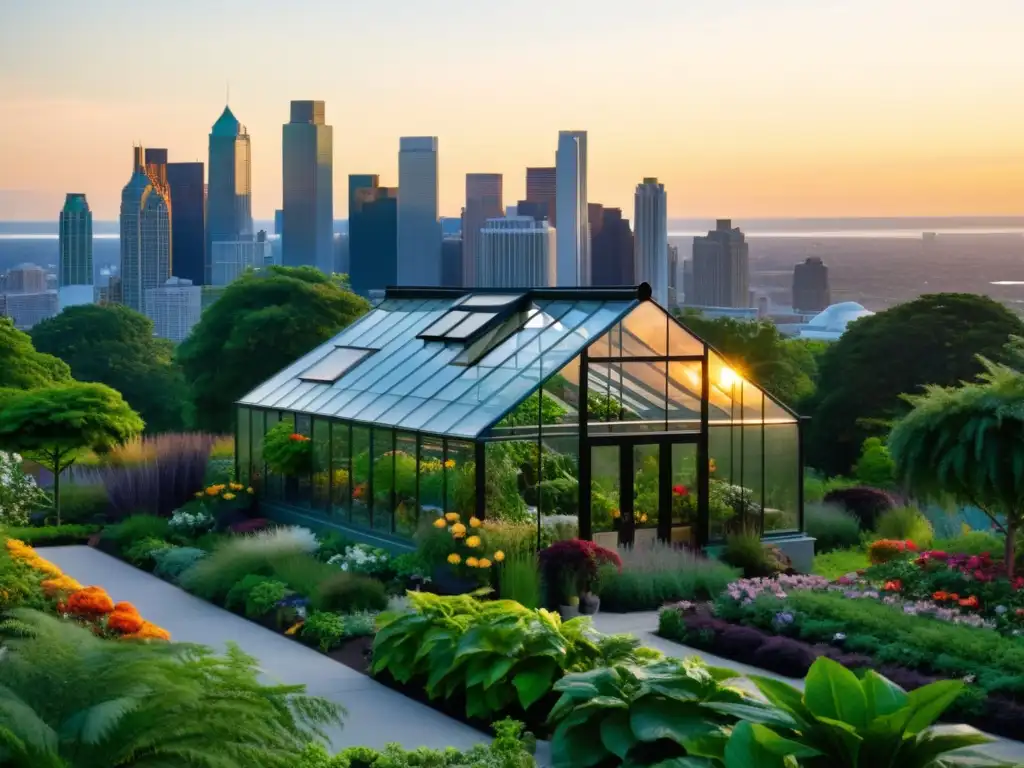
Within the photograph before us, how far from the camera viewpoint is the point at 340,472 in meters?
20.9

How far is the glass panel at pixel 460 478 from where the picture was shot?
58.1ft

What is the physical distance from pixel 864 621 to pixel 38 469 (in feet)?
73.7

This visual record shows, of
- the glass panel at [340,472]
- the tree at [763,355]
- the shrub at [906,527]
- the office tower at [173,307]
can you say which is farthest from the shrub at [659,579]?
the office tower at [173,307]

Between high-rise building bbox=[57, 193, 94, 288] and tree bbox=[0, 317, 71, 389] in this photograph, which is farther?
high-rise building bbox=[57, 193, 94, 288]

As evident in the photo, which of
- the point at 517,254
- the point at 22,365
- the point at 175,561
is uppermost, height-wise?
the point at 517,254

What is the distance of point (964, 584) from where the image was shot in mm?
15227

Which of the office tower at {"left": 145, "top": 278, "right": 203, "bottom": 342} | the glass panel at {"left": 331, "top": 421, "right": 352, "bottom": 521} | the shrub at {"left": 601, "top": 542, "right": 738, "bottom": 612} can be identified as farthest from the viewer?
the office tower at {"left": 145, "top": 278, "right": 203, "bottom": 342}

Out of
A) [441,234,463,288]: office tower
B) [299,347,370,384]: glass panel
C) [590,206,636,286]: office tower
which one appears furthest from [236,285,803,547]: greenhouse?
[441,234,463,288]: office tower

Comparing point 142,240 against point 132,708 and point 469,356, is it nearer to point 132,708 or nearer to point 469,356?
point 469,356

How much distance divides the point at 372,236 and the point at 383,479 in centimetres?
12184

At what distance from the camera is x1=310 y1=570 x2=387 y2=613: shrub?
15.8m

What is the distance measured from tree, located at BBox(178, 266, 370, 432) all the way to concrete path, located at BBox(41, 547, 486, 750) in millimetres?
18094

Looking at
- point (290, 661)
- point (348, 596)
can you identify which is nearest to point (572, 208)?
point (348, 596)

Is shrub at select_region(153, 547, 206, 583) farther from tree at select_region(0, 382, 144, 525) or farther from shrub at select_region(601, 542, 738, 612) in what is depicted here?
shrub at select_region(601, 542, 738, 612)
